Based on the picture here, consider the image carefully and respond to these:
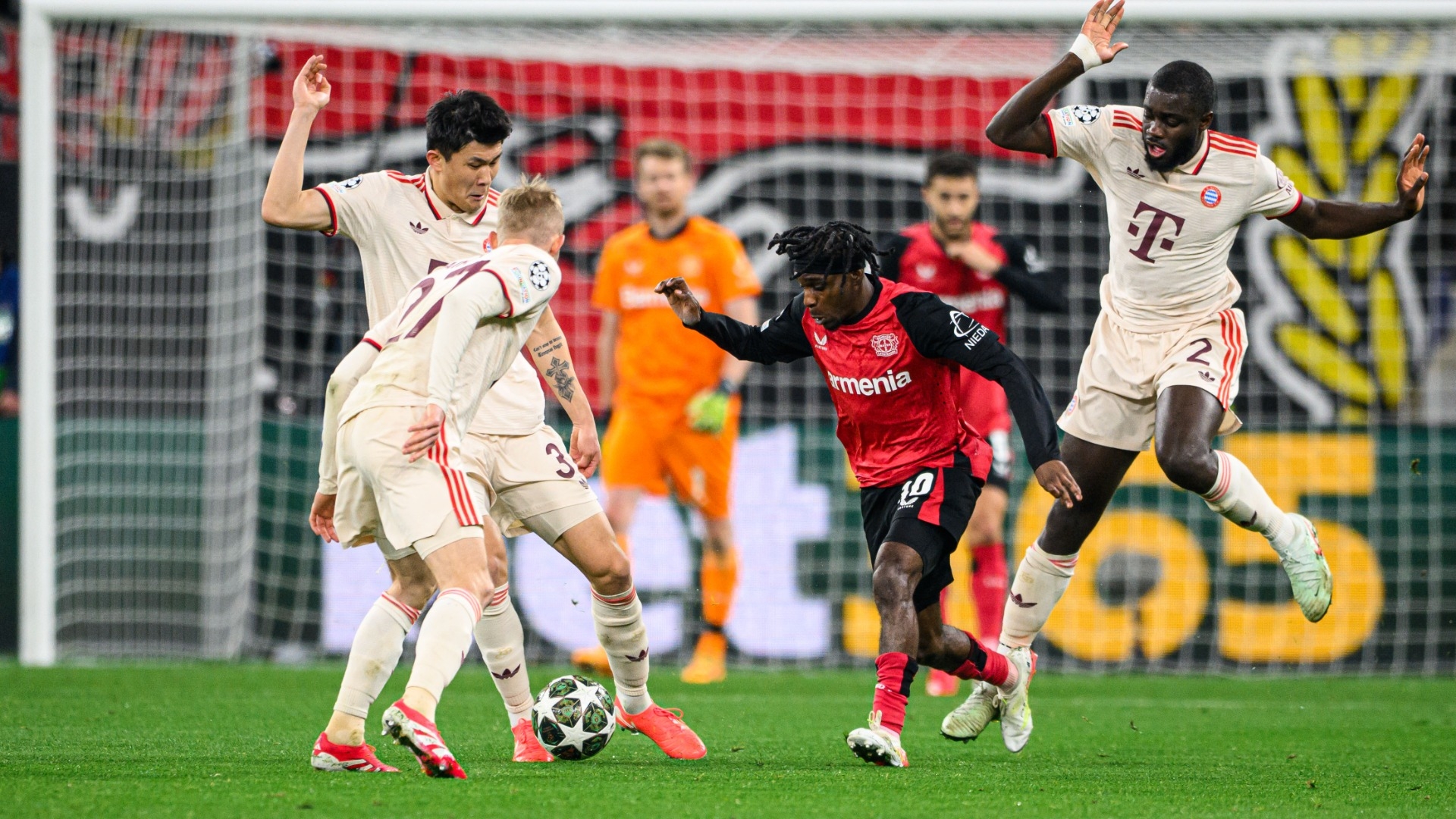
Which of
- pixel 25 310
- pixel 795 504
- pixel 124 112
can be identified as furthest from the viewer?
pixel 124 112

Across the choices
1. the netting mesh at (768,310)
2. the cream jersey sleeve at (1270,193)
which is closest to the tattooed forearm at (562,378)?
the cream jersey sleeve at (1270,193)

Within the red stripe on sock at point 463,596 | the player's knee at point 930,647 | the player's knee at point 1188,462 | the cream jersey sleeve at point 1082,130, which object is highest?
the cream jersey sleeve at point 1082,130

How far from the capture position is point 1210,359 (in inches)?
223

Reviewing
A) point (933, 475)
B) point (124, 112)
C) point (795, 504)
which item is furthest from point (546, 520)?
point (124, 112)

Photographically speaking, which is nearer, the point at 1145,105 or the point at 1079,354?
the point at 1145,105

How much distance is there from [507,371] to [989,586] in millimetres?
3537

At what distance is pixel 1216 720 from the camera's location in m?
6.80

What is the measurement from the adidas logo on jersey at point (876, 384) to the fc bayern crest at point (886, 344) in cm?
6

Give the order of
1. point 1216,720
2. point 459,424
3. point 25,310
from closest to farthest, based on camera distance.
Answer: point 459,424
point 1216,720
point 25,310

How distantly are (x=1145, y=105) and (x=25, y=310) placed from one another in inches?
261

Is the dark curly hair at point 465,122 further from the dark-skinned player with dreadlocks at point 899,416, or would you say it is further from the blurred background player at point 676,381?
the blurred background player at point 676,381

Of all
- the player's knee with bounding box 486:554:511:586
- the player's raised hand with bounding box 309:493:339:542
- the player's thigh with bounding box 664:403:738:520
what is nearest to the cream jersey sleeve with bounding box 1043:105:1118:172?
the player's knee with bounding box 486:554:511:586

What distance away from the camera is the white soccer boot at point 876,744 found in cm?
479

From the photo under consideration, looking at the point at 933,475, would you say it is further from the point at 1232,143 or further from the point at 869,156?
the point at 869,156
